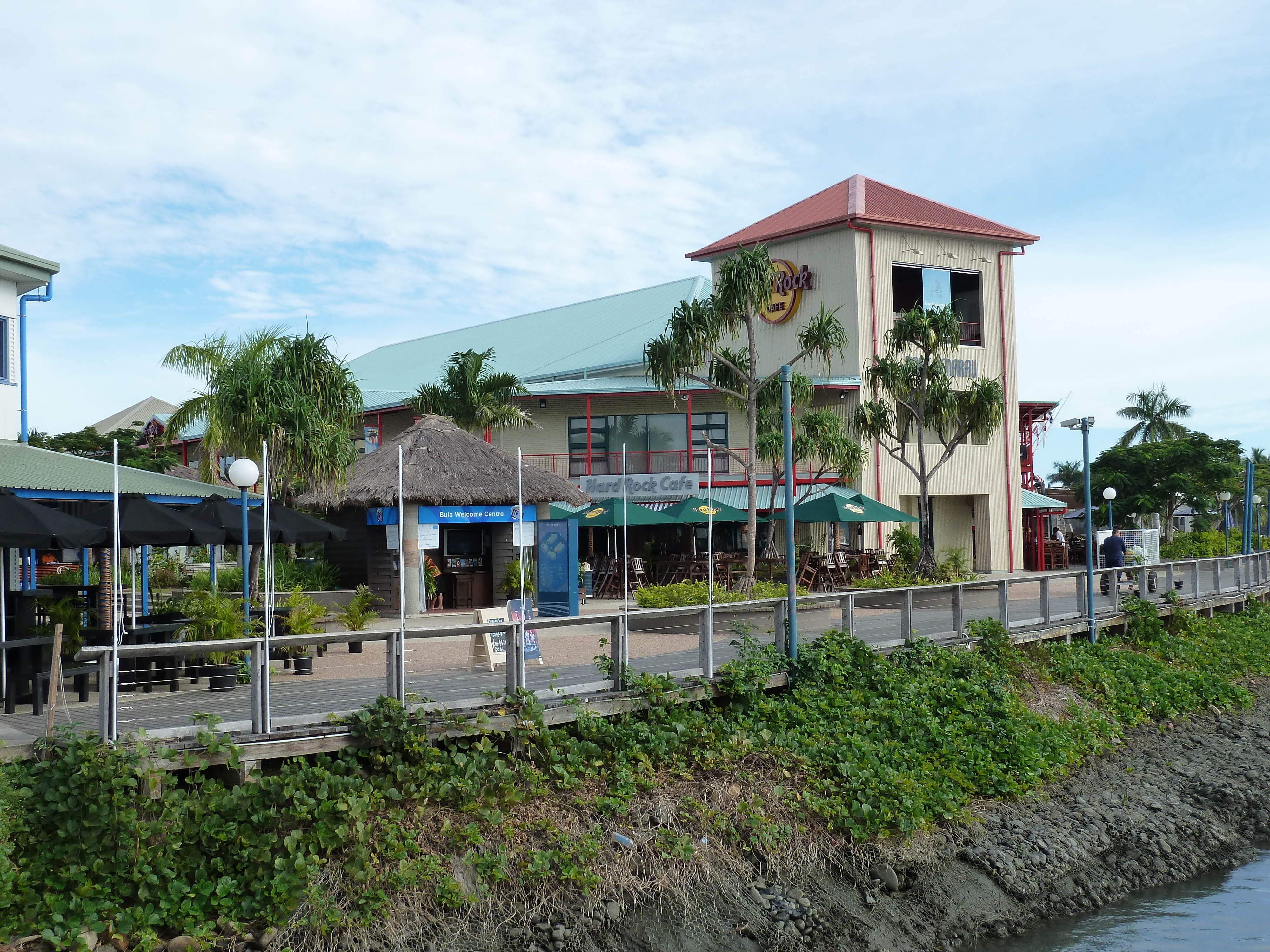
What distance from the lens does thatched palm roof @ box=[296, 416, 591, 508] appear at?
2102 centimetres

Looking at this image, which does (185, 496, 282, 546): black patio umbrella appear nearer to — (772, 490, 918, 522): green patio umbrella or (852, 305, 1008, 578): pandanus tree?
(772, 490, 918, 522): green patio umbrella

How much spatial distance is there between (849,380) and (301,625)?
808 inches

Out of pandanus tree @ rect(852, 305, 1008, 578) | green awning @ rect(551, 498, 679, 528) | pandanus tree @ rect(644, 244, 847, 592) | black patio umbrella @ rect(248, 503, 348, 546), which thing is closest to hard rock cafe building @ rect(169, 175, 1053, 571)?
pandanus tree @ rect(852, 305, 1008, 578)

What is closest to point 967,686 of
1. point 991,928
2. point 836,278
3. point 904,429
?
point 991,928

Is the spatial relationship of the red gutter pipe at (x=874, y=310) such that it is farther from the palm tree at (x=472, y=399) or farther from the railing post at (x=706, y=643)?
the railing post at (x=706, y=643)

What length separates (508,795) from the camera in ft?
29.7

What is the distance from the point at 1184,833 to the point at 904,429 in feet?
45.5

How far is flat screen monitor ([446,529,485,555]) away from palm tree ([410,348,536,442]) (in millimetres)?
5575

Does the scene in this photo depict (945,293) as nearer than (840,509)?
No

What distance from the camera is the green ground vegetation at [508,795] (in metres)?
7.50

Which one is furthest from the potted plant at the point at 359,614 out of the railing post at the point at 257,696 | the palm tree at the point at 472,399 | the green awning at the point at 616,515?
the palm tree at the point at 472,399

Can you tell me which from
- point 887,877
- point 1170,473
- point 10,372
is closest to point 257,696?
point 887,877

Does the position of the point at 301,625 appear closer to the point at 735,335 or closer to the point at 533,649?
the point at 533,649

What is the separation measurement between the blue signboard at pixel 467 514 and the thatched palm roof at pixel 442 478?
104 millimetres
